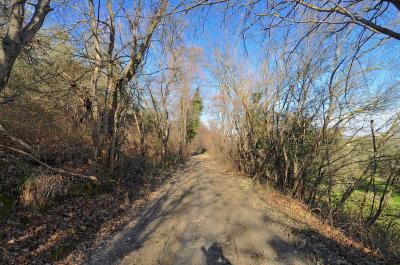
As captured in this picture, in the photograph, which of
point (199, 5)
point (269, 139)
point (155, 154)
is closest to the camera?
point (199, 5)

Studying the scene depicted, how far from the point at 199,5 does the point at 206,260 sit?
418 cm

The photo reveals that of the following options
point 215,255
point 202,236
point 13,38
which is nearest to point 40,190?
point 202,236

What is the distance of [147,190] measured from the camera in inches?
443

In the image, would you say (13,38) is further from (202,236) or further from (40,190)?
(202,236)

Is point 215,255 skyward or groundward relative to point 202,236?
groundward

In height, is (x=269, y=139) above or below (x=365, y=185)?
above

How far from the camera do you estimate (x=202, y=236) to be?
6375mm

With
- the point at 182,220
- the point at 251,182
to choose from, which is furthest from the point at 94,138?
the point at 251,182

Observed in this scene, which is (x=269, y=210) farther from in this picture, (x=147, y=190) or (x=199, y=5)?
(x=199, y=5)

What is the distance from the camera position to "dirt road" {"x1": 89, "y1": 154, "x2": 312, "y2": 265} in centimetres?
545

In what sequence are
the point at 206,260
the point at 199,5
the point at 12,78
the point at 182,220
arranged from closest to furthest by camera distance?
the point at 199,5 → the point at 206,260 → the point at 182,220 → the point at 12,78

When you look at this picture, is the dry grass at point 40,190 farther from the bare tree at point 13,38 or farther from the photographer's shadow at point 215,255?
the photographer's shadow at point 215,255

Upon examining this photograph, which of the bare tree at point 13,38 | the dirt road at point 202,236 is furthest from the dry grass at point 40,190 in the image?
the bare tree at point 13,38

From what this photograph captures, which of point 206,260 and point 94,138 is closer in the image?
point 206,260
